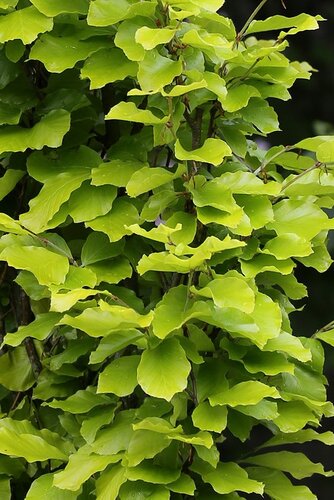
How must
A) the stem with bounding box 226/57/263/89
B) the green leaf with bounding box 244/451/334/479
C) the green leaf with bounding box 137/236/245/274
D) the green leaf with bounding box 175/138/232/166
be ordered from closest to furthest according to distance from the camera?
1. the green leaf with bounding box 137/236/245/274
2. the green leaf with bounding box 175/138/232/166
3. the stem with bounding box 226/57/263/89
4. the green leaf with bounding box 244/451/334/479

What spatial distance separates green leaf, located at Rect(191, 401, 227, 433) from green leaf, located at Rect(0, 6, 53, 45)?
547 millimetres

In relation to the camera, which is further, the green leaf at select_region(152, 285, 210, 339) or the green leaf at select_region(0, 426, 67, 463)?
the green leaf at select_region(0, 426, 67, 463)

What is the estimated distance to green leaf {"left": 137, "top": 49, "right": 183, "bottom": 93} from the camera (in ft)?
3.76

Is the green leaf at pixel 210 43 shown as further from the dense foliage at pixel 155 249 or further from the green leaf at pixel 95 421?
the green leaf at pixel 95 421

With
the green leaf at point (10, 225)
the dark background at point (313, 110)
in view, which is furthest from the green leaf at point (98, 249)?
the dark background at point (313, 110)

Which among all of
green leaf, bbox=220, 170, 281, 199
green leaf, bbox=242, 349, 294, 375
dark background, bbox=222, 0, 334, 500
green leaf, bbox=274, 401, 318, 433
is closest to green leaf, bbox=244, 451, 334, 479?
green leaf, bbox=274, 401, 318, 433

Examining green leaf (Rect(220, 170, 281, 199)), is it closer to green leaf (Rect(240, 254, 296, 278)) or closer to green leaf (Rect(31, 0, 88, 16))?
green leaf (Rect(240, 254, 296, 278))

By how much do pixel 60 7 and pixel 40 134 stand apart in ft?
0.60

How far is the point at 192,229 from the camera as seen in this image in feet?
3.95

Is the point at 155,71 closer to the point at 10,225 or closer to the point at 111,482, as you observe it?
the point at 10,225

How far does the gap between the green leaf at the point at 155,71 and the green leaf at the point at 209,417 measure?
0.43 m

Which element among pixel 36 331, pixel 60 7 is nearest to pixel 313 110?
pixel 60 7

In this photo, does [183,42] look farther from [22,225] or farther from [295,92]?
[295,92]

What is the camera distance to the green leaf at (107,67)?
1218 millimetres
